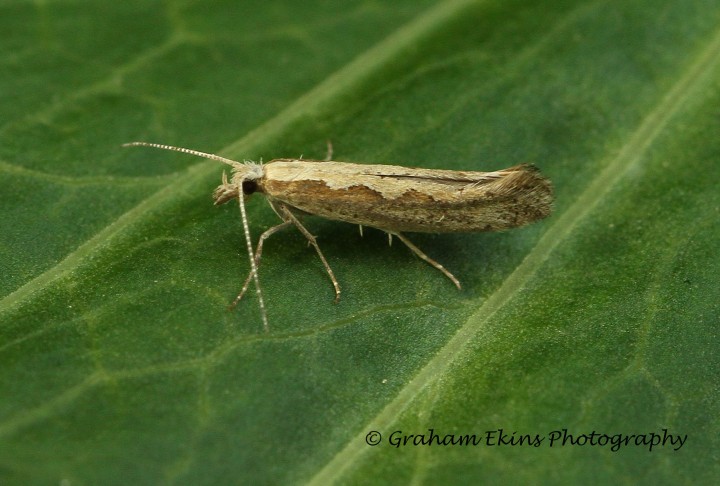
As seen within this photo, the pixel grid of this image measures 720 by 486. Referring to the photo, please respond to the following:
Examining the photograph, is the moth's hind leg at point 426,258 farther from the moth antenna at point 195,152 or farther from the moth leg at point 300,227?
the moth antenna at point 195,152

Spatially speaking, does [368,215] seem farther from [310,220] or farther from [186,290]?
[186,290]

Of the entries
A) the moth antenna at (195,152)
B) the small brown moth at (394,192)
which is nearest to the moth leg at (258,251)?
the small brown moth at (394,192)

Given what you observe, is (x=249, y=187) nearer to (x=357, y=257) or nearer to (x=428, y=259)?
(x=357, y=257)

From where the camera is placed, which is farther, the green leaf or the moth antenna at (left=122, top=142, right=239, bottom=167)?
the moth antenna at (left=122, top=142, right=239, bottom=167)

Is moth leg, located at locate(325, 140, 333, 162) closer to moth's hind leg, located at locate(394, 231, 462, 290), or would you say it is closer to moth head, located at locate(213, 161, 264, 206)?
moth head, located at locate(213, 161, 264, 206)

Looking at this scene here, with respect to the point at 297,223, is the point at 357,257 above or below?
below

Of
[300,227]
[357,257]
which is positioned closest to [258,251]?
[300,227]

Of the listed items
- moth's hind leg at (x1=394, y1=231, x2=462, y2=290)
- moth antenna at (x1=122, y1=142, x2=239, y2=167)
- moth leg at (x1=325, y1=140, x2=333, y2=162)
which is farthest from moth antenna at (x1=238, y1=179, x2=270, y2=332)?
moth's hind leg at (x1=394, y1=231, x2=462, y2=290)
